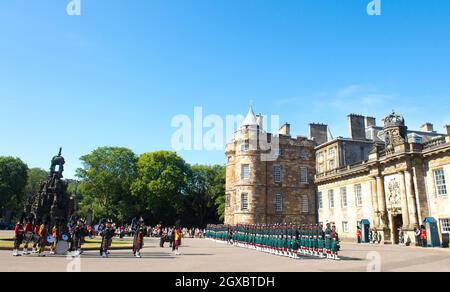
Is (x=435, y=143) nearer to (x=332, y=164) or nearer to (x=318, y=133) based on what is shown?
(x=332, y=164)

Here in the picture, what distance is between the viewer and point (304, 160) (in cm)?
5134

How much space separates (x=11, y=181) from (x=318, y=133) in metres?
54.4

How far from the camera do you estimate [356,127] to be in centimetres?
4406

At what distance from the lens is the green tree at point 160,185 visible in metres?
52.2

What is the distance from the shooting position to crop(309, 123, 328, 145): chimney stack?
52844 millimetres

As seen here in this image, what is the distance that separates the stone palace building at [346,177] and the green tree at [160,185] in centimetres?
902

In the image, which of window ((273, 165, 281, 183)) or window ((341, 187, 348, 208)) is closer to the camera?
window ((341, 187, 348, 208))

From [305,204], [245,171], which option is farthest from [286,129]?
[305,204]

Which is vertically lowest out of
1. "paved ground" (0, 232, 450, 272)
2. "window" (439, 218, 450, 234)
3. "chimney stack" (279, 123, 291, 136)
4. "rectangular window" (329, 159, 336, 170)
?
"paved ground" (0, 232, 450, 272)

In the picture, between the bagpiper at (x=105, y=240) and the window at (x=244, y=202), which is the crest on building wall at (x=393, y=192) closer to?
the window at (x=244, y=202)

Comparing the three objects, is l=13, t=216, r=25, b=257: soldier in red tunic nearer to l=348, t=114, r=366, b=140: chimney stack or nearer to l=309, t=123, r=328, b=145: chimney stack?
l=348, t=114, r=366, b=140: chimney stack

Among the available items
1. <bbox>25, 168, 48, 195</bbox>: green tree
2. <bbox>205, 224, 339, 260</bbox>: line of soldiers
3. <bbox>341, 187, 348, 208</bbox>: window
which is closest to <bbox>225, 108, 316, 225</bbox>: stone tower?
<bbox>341, 187, 348, 208</bbox>: window

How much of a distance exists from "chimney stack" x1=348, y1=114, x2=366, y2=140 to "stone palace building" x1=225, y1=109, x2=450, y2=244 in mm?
132

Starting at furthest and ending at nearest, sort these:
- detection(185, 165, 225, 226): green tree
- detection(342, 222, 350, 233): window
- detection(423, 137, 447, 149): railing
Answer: detection(185, 165, 225, 226): green tree < detection(342, 222, 350, 233): window < detection(423, 137, 447, 149): railing
